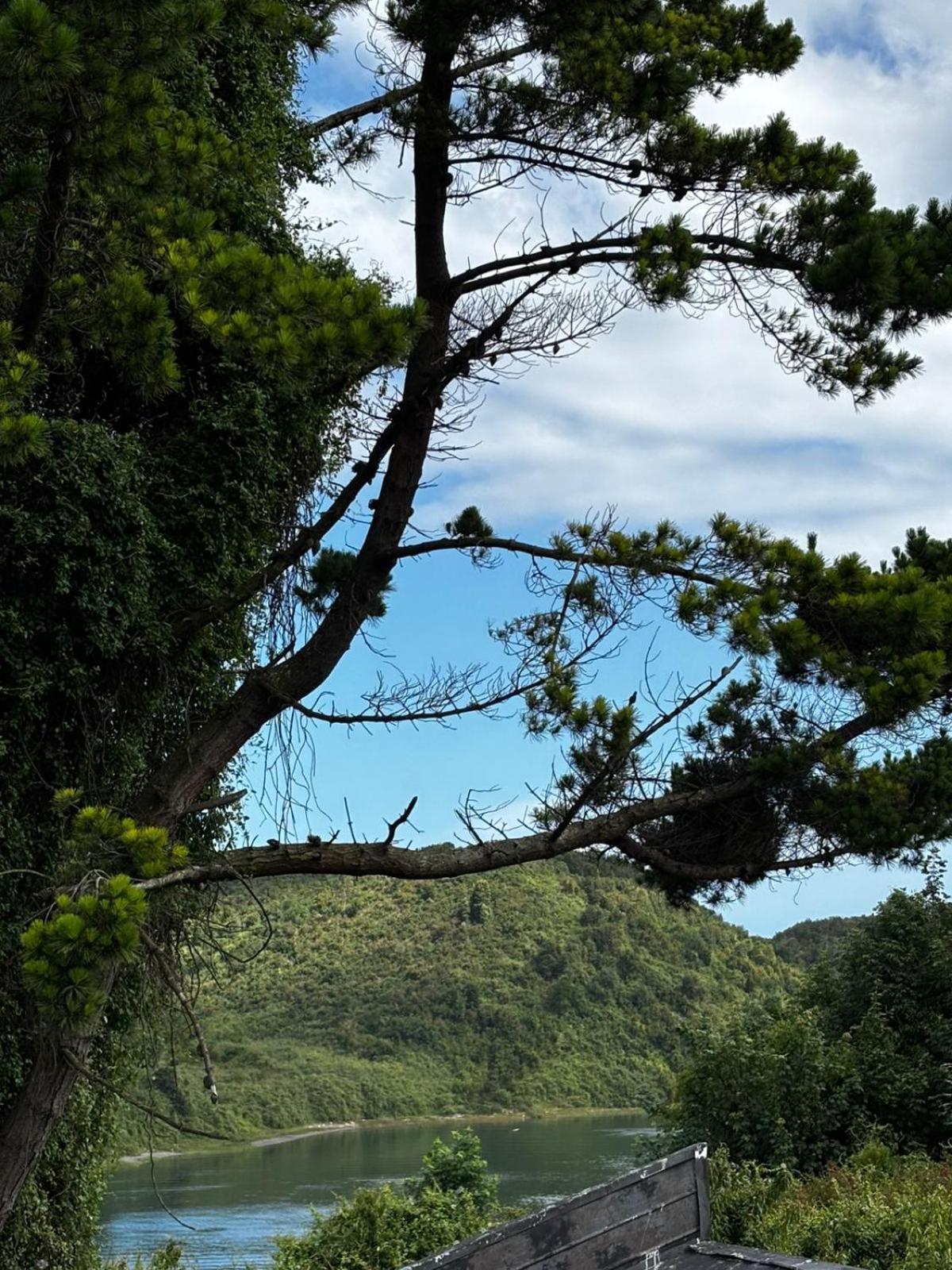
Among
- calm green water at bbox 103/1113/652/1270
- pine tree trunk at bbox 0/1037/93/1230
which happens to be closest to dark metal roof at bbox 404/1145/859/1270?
pine tree trunk at bbox 0/1037/93/1230

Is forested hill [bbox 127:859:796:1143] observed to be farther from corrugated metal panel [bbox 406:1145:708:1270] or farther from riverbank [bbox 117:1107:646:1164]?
corrugated metal panel [bbox 406:1145:708:1270]

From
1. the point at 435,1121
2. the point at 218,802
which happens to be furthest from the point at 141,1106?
the point at 435,1121

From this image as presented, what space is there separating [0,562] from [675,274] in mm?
3640

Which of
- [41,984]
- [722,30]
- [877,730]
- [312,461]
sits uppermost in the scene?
[722,30]

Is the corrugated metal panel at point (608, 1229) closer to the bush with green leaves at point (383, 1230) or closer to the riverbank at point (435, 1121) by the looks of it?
the bush with green leaves at point (383, 1230)

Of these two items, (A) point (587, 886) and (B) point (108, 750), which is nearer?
(B) point (108, 750)

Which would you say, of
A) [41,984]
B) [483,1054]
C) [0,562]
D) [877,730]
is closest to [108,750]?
[0,562]

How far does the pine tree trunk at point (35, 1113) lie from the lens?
19.2ft

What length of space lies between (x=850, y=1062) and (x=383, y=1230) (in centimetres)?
539

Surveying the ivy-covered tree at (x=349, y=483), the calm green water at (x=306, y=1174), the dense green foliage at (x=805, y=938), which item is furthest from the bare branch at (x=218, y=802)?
the dense green foliage at (x=805, y=938)

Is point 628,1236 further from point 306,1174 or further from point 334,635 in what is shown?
point 306,1174

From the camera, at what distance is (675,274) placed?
6297 mm

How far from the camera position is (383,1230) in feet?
35.9

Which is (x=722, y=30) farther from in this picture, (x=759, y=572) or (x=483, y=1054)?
(x=483, y=1054)
